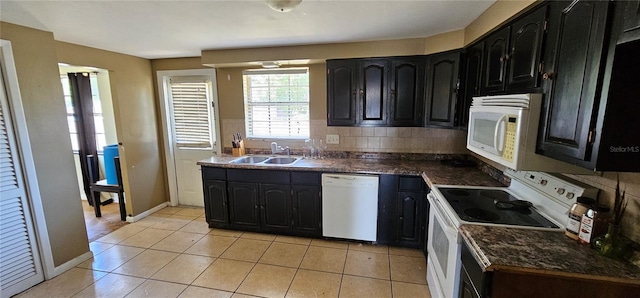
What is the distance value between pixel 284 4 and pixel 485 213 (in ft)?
5.76

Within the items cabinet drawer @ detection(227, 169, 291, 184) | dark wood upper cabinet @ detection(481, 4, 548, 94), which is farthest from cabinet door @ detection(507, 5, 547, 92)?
cabinet drawer @ detection(227, 169, 291, 184)

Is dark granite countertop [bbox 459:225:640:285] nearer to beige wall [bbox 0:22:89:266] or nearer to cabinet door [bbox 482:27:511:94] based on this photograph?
cabinet door [bbox 482:27:511:94]

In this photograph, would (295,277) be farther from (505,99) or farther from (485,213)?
(505,99)

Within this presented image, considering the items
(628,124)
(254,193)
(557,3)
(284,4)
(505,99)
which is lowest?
(254,193)

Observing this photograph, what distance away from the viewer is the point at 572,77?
1117 mm

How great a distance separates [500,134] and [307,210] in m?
2.06

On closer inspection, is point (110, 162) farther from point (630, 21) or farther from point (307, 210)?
point (630, 21)

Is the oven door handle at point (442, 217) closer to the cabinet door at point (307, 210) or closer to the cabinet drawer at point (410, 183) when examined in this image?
the cabinet drawer at point (410, 183)

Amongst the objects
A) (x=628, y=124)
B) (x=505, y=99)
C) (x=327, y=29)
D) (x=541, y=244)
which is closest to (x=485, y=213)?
(x=541, y=244)

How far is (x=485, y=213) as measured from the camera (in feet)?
5.30

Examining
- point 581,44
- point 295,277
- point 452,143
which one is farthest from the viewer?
point 452,143

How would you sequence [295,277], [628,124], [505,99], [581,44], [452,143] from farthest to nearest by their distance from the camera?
[452,143]
[295,277]
[505,99]
[581,44]
[628,124]

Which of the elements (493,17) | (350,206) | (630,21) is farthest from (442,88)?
(630,21)

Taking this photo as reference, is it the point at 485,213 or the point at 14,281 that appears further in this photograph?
the point at 14,281
